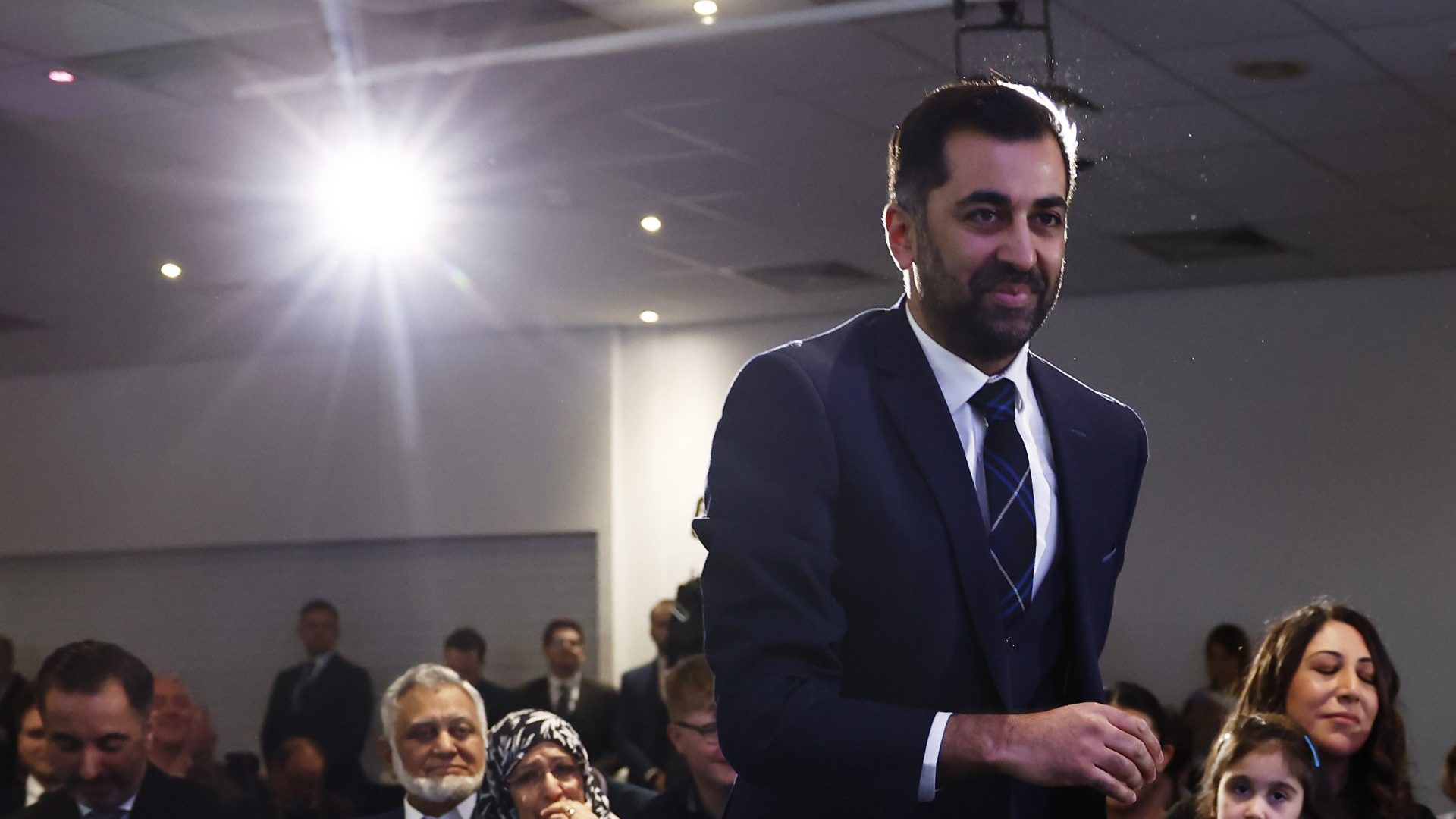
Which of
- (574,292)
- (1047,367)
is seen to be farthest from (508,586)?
(1047,367)

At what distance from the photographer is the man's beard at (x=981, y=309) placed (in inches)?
37.6

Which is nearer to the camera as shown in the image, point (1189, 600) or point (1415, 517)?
point (1189, 600)

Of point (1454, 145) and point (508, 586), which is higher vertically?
point (1454, 145)

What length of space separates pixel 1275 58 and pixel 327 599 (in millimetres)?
7012

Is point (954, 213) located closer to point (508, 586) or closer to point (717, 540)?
point (717, 540)

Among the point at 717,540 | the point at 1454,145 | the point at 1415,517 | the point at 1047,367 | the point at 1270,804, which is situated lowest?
the point at 1270,804

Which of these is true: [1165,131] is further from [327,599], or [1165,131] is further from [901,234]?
[327,599]

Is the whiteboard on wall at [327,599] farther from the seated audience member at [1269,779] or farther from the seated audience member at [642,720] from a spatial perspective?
the seated audience member at [1269,779]

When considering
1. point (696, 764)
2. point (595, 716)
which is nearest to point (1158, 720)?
point (696, 764)

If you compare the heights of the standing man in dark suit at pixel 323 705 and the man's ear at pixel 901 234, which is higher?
the man's ear at pixel 901 234

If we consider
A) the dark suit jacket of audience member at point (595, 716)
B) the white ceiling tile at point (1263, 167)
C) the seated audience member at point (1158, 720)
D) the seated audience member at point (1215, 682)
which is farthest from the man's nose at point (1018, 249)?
the dark suit jacket of audience member at point (595, 716)

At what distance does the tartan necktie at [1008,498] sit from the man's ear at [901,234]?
3.5 inches

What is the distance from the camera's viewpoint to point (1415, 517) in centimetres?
612

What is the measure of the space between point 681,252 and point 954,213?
626 cm
